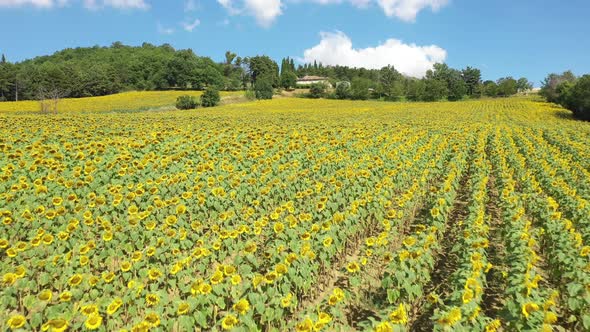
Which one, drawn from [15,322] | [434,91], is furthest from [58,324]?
[434,91]

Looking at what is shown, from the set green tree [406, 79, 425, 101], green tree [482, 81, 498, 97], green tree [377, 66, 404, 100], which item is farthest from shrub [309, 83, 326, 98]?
green tree [482, 81, 498, 97]

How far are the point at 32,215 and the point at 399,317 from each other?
5.70 m

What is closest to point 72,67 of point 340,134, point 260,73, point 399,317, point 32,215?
point 260,73

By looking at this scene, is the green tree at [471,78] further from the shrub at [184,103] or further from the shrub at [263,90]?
the shrub at [184,103]

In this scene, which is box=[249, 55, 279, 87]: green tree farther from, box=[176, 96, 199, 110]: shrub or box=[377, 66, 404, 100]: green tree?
box=[176, 96, 199, 110]: shrub

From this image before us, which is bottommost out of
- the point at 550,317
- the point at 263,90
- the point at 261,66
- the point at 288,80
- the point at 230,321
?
the point at 230,321

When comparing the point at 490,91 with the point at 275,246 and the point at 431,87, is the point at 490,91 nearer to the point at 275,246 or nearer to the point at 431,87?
the point at 431,87

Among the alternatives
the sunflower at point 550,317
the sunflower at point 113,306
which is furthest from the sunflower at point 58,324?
the sunflower at point 550,317

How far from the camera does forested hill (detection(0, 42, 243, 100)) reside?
238 ft

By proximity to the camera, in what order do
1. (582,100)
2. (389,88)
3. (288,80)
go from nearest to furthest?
(582,100), (389,88), (288,80)

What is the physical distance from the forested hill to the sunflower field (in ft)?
218

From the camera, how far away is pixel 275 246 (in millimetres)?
5281

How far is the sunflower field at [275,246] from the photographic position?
3805 mm

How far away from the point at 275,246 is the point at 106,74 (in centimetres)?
8744
